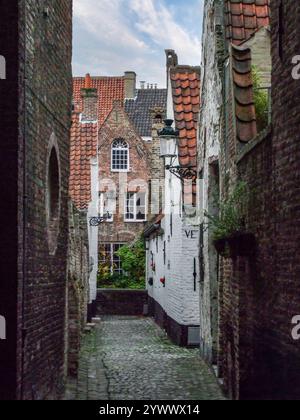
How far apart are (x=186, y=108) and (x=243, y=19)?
25.9 feet

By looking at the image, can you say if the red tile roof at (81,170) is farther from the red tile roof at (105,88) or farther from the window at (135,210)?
the red tile roof at (105,88)

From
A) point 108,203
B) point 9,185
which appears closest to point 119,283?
point 108,203

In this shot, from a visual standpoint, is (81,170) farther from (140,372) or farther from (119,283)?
(119,283)

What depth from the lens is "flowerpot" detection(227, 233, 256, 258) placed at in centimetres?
1045

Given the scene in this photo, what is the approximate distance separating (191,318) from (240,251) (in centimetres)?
947

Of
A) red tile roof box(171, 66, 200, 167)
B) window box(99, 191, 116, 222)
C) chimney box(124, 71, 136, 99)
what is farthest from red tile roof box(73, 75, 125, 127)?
red tile roof box(171, 66, 200, 167)

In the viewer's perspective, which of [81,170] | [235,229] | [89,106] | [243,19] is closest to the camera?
[235,229]

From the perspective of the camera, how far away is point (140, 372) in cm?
1598

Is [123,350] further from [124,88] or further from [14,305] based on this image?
[124,88]

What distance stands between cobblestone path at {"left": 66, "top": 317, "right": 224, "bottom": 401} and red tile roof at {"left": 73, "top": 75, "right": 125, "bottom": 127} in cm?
3222

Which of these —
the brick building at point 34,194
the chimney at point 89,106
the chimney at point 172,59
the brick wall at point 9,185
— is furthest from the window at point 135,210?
the brick wall at point 9,185

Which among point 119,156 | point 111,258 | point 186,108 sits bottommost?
point 111,258

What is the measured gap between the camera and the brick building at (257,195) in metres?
8.22

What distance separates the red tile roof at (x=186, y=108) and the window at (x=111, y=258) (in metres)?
20.4
